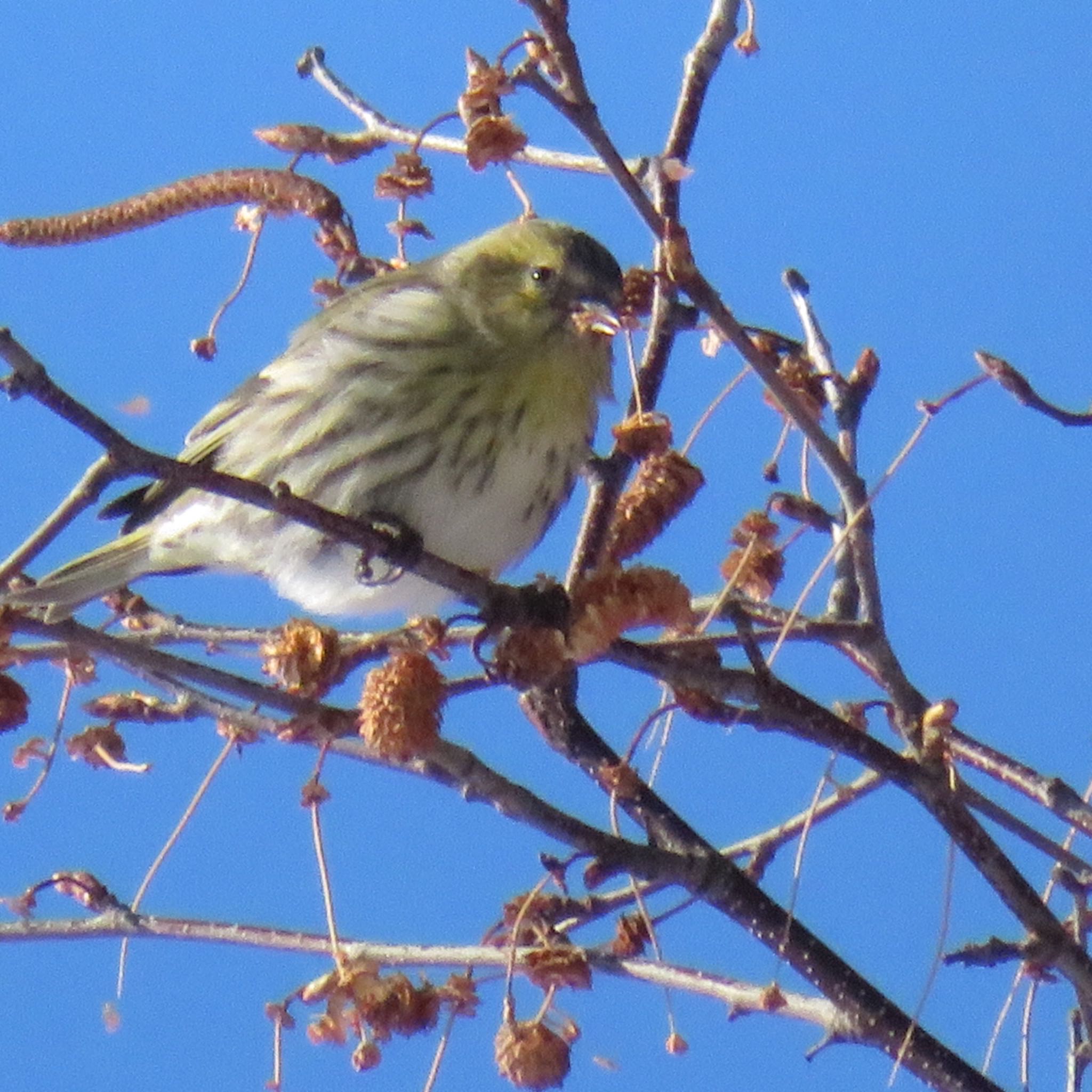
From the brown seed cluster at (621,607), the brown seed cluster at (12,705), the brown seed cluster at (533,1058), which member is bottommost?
the brown seed cluster at (533,1058)

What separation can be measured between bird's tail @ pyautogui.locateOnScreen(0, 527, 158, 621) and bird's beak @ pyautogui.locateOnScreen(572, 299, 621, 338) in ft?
1.36

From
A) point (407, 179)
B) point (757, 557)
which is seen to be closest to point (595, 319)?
point (407, 179)

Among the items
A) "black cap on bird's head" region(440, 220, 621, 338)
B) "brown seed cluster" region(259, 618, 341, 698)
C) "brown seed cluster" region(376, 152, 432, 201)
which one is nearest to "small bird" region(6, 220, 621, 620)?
"black cap on bird's head" region(440, 220, 621, 338)

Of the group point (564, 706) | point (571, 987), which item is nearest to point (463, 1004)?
point (571, 987)

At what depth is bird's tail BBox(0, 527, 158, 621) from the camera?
1266 millimetres

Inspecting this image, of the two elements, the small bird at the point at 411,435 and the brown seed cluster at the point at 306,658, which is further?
the small bird at the point at 411,435

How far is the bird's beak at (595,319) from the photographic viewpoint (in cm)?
106

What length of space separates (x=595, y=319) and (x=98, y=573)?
1.59 ft

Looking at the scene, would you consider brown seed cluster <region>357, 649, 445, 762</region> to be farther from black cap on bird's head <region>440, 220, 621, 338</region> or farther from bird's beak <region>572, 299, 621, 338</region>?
black cap on bird's head <region>440, 220, 621, 338</region>

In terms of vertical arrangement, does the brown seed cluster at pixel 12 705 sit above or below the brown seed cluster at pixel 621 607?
below

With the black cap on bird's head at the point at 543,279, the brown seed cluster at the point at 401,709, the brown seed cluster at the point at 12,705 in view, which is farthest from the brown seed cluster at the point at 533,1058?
the black cap on bird's head at the point at 543,279

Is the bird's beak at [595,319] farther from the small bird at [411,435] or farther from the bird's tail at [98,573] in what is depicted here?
the bird's tail at [98,573]

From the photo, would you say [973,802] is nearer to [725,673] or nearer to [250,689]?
[725,673]

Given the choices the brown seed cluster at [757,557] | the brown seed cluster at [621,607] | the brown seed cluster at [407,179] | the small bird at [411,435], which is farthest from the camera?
the small bird at [411,435]
